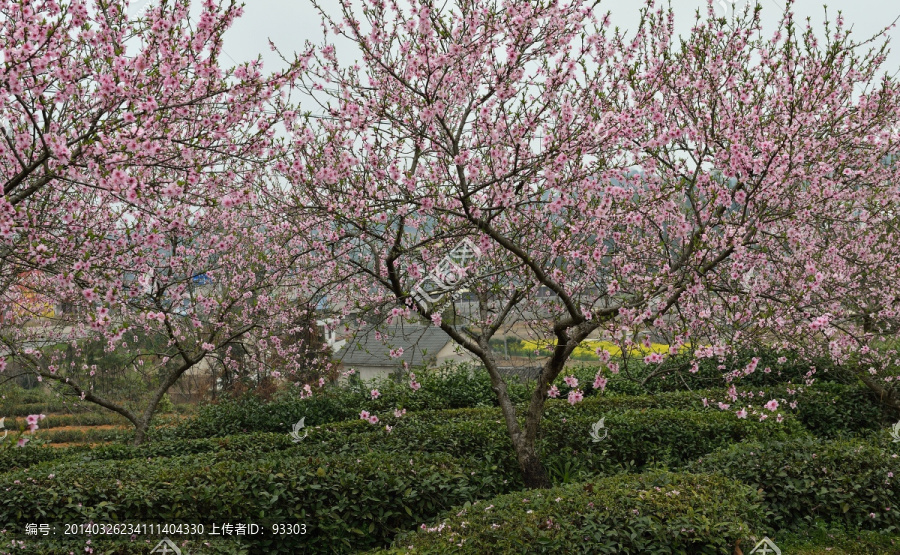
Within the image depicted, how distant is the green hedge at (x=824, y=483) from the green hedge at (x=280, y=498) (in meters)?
2.54

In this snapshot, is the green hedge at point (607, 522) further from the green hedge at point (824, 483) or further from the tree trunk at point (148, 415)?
the tree trunk at point (148, 415)

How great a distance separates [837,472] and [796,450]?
1.46 ft

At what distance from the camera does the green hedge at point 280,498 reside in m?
5.11

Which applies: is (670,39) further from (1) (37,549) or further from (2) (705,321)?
(1) (37,549)

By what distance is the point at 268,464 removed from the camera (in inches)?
218

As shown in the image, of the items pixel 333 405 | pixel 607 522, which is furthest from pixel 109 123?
pixel 333 405

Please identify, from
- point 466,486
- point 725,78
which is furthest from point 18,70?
point 725,78

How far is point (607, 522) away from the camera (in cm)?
434

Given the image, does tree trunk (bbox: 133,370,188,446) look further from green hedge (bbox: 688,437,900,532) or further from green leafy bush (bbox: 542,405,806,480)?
green hedge (bbox: 688,437,900,532)

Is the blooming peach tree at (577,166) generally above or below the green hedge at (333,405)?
above

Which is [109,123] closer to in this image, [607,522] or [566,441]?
[607,522]

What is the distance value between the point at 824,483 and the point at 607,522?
101 inches

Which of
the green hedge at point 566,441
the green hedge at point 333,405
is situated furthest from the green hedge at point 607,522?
the green hedge at point 333,405

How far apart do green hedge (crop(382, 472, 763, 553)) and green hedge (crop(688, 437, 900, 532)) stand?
2.66ft
